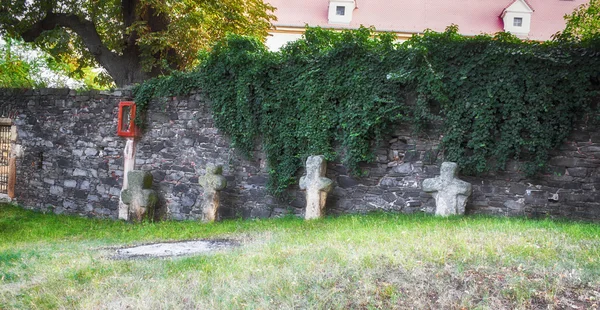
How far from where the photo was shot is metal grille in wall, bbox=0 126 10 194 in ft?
42.4

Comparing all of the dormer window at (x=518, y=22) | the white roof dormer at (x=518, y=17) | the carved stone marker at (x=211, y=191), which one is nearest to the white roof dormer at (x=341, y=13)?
the white roof dormer at (x=518, y=17)

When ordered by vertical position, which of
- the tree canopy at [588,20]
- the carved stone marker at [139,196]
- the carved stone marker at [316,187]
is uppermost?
the tree canopy at [588,20]

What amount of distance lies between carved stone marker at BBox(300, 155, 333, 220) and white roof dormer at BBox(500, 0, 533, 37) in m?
18.6

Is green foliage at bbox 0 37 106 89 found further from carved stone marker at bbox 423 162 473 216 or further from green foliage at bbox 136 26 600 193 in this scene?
carved stone marker at bbox 423 162 473 216

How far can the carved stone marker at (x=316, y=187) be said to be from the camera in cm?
791

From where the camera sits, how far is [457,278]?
3.92 meters

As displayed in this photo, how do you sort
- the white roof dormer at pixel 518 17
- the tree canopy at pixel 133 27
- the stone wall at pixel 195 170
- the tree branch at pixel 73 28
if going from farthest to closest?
the white roof dormer at pixel 518 17 < the tree branch at pixel 73 28 < the tree canopy at pixel 133 27 < the stone wall at pixel 195 170

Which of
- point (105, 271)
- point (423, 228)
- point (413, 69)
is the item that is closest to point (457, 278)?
point (423, 228)

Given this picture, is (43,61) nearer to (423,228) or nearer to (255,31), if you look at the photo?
(255,31)

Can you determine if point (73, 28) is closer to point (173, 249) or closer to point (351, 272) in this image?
point (173, 249)

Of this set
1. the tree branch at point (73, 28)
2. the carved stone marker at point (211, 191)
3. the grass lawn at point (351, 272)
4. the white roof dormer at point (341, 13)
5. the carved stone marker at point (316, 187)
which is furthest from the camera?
the white roof dormer at point (341, 13)

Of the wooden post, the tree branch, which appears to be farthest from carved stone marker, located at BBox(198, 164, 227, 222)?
the tree branch

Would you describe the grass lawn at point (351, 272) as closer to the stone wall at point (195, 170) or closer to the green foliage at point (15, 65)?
the stone wall at point (195, 170)

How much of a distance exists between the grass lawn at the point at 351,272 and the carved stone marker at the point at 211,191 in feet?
8.90
